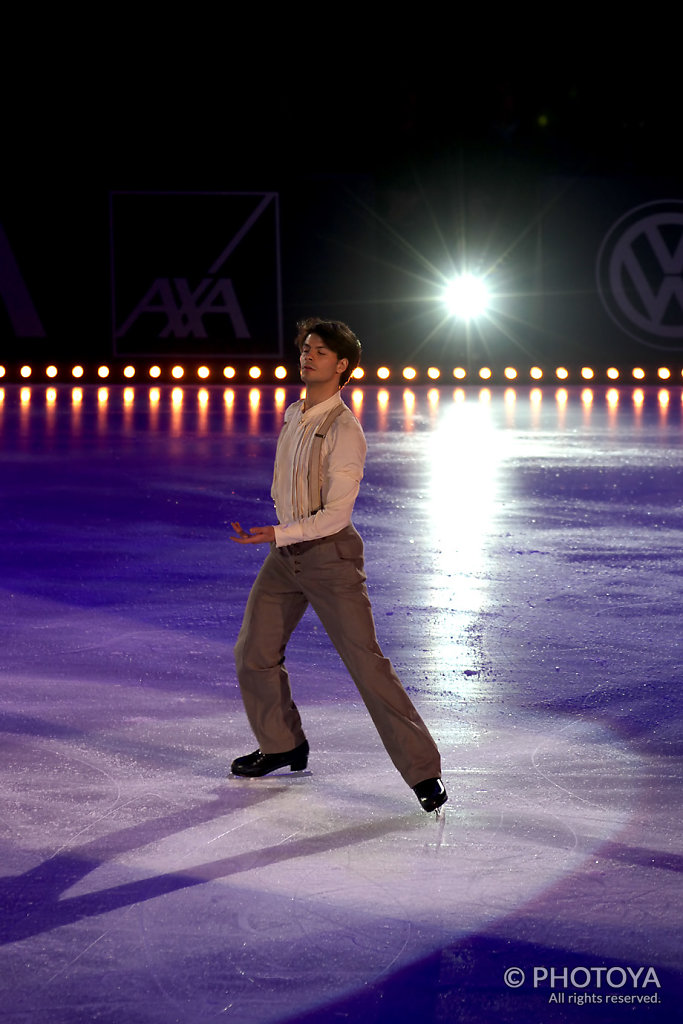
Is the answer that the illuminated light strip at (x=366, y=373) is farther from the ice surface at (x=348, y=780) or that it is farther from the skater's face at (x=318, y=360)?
the skater's face at (x=318, y=360)

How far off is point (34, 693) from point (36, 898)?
2230 millimetres

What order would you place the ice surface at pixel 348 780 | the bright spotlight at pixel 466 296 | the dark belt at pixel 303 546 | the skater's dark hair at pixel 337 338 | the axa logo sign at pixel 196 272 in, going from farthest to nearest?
the bright spotlight at pixel 466 296 < the axa logo sign at pixel 196 272 < the dark belt at pixel 303 546 < the skater's dark hair at pixel 337 338 < the ice surface at pixel 348 780

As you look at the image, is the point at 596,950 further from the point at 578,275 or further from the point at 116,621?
the point at 578,275

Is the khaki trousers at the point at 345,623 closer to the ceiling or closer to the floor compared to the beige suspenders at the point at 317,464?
closer to the floor

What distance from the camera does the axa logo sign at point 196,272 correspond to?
2192 cm

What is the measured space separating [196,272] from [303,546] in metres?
17.4

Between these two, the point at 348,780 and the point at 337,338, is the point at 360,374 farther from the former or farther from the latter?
the point at 337,338

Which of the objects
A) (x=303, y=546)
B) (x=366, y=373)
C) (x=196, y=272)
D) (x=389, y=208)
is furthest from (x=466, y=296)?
(x=303, y=546)

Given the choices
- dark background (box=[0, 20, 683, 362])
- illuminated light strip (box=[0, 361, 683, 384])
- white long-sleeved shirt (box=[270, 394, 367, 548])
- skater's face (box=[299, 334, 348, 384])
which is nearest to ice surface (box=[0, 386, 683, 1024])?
white long-sleeved shirt (box=[270, 394, 367, 548])

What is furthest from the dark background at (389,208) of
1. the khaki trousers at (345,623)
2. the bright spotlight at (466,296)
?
the khaki trousers at (345,623)

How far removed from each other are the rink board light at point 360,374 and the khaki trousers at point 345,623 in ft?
55.8

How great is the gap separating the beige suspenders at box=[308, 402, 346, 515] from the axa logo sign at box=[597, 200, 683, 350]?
18.0 metres

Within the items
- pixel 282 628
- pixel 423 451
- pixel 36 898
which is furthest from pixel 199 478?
pixel 36 898

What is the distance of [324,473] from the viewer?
16.1ft
